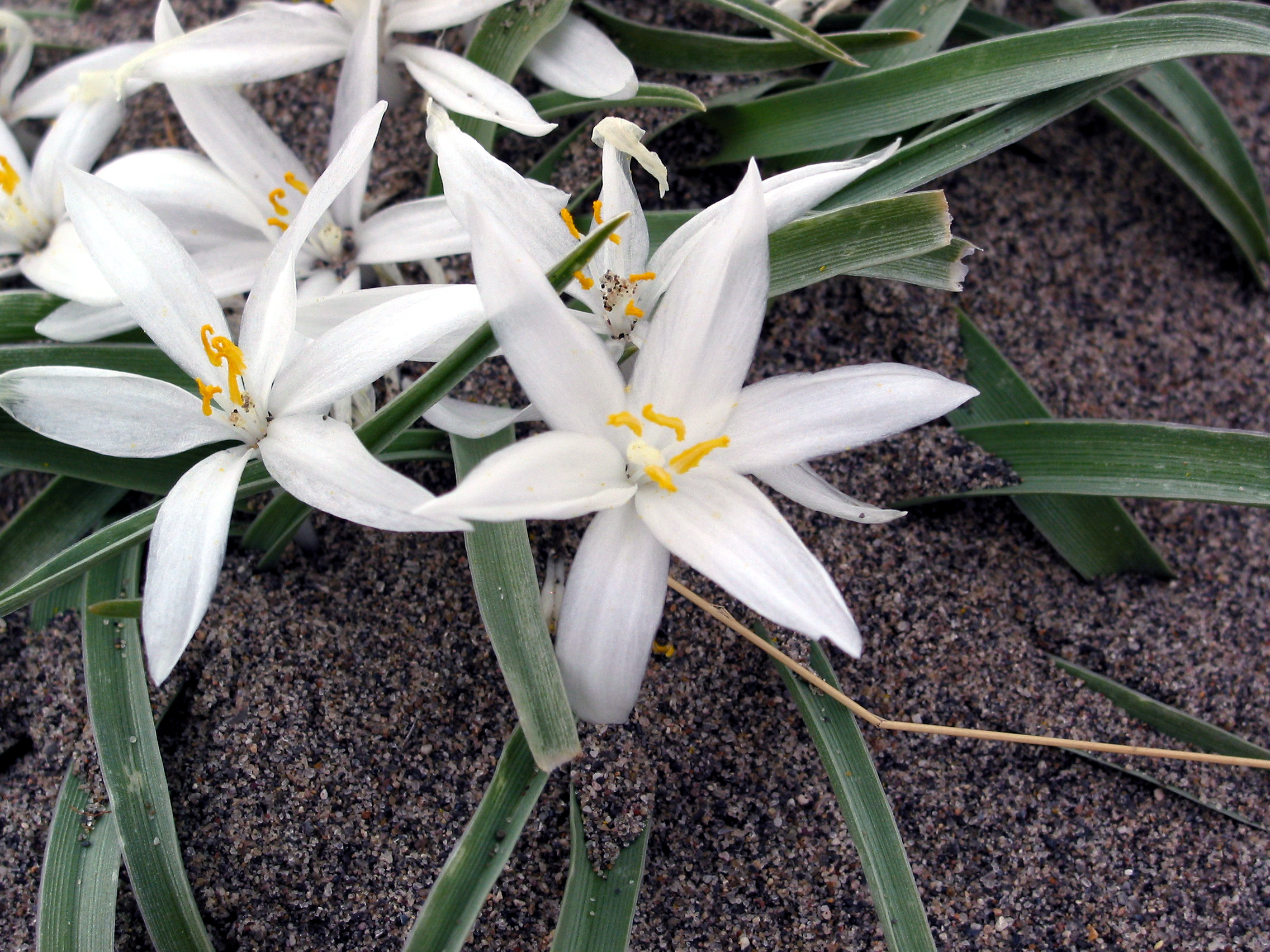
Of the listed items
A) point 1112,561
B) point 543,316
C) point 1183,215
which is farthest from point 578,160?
point 1183,215

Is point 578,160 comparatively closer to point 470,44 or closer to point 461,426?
point 470,44

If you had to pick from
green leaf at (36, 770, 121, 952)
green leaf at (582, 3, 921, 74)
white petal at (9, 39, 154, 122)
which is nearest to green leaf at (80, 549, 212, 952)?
green leaf at (36, 770, 121, 952)

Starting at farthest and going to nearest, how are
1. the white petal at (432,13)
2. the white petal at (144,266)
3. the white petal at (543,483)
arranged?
the white petal at (432,13) → the white petal at (144,266) → the white petal at (543,483)

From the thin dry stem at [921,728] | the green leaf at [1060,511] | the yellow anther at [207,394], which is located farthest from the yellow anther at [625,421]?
the green leaf at [1060,511]

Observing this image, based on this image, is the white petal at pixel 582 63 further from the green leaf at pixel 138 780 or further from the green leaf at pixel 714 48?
the green leaf at pixel 138 780

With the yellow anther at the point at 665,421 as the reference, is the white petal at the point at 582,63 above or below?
above
